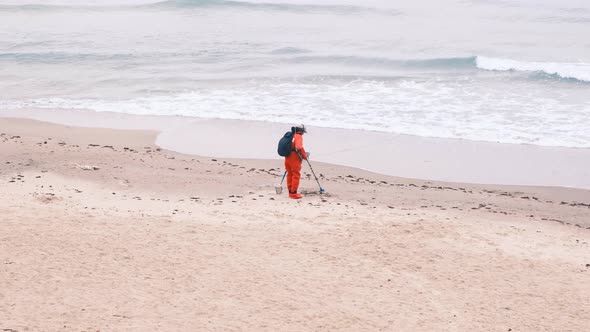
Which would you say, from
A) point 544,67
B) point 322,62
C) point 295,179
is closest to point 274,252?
point 295,179

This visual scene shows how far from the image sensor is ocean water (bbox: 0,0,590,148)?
2005cm

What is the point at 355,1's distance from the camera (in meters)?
45.4

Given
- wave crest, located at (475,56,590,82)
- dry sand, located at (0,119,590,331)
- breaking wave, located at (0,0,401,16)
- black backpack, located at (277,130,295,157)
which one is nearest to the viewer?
dry sand, located at (0,119,590,331)

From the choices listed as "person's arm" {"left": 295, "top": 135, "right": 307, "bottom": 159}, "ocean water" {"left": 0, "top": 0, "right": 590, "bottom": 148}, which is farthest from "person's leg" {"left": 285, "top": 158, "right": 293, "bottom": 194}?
"ocean water" {"left": 0, "top": 0, "right": 590, "bottom": 148}

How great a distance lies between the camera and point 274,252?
10141mm

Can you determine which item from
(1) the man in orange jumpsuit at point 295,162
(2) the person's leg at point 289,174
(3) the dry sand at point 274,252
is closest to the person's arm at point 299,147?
(1) the man in orange jumpsuit at point 295,162

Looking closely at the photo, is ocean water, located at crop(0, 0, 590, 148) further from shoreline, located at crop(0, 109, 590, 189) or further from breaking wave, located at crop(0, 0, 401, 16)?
shoreline, located at crop(0, 109, 590, 189)

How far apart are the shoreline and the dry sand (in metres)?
0.75

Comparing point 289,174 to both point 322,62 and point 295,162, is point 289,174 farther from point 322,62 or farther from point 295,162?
point 322,62

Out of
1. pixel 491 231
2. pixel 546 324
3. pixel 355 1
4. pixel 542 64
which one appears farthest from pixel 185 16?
pixel 546 324

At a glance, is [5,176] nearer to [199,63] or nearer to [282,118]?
[282,118]

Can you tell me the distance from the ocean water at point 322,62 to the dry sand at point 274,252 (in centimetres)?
535

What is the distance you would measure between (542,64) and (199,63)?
39.2ft

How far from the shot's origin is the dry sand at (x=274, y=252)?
27.7 feet
